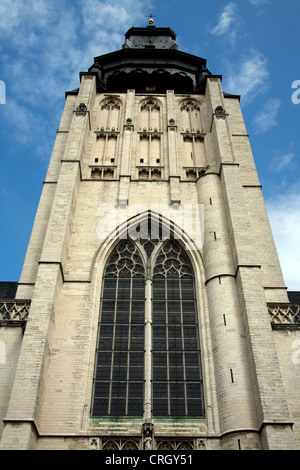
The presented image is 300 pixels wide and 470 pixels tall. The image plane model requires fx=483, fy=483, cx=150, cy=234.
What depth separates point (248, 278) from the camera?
39.9 feet

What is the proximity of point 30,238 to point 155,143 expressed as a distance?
6.31 meters

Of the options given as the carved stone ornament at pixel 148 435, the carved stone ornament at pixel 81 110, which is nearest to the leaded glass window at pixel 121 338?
the carved stone ornament at pixel 148 435

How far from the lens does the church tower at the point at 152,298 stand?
1023 centimetres

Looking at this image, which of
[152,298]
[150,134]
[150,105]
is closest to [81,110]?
[150,134]

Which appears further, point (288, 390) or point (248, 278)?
point (248, 278)

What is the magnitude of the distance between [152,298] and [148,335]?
1.28m

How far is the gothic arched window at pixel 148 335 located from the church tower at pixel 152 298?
0.11ft

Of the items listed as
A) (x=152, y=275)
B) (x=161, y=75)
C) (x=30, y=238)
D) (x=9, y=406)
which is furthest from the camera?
(x=161, y=75)

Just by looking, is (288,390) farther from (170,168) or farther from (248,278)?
(170,168)

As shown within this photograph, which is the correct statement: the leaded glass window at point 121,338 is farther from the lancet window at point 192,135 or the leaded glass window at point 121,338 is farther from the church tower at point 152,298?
the lancet window at point 192,135

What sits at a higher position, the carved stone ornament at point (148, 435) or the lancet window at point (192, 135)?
the lancet window at point (192, 135)

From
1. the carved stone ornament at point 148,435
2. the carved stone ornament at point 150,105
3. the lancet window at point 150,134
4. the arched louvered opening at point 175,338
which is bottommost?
the carved stone ornament at point 148,435

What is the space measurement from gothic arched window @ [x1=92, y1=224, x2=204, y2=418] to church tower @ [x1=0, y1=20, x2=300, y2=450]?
0.03 m

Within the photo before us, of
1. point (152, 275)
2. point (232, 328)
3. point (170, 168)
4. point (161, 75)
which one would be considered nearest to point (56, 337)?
point (152, 275)
